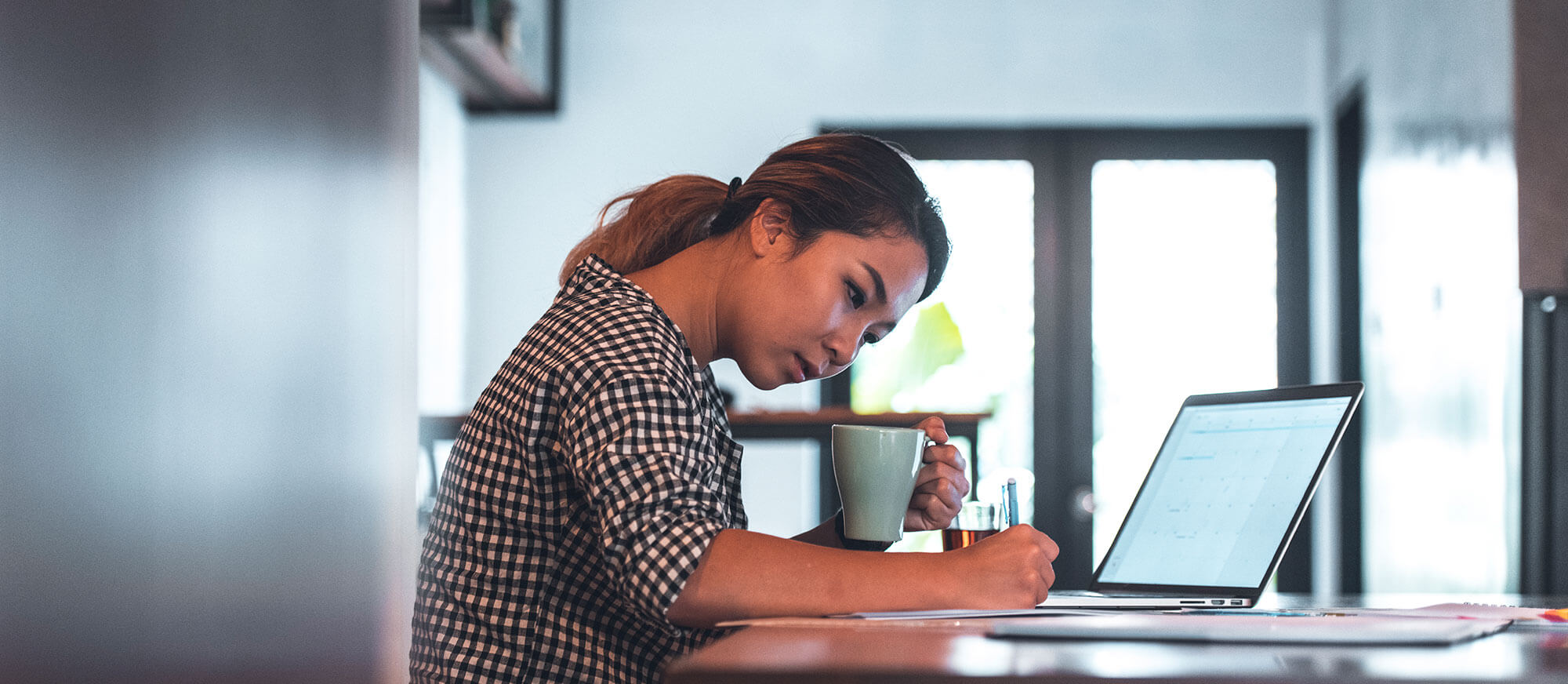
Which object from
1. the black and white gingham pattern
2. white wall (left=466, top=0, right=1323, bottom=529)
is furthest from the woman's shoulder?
white wall (left=466, top=0, right=1323, bottom=529)

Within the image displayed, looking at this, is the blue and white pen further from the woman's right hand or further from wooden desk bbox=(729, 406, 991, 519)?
wooden desk bbox=(729, 406, 991, 519)

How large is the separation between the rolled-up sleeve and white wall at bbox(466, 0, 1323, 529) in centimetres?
323

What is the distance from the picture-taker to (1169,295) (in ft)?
13.7

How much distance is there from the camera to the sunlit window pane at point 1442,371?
2.26 meters

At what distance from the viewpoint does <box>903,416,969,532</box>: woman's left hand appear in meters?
1.17

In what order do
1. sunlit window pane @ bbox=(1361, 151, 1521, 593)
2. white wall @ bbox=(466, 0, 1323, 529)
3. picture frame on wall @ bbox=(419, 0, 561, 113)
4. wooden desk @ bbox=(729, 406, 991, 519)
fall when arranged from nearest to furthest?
sunlit window pane @ bbox=(1361, 151, 1521, 593) < wooden desk @ bbox=(729, 406, 991, 519) < picture frame on wall @ bbox=(419, 0, 561, 113) < white wall @ bbox=(466, 0, 1323, 529)

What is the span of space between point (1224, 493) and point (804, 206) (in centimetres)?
46

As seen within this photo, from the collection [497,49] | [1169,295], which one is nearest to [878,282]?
[497,49]

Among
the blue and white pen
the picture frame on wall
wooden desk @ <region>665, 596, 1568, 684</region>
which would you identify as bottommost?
wooden desk @ <region>665, 596, 1568, 684</region>

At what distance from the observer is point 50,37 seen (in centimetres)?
89

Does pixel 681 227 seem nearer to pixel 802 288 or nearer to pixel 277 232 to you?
pixel 802 288

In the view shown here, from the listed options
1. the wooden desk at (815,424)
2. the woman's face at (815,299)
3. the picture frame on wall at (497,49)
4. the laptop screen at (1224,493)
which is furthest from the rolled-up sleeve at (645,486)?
the picture frame on wall at (497,49)

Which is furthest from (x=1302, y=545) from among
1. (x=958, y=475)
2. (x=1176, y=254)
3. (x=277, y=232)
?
(x=277, y=232)

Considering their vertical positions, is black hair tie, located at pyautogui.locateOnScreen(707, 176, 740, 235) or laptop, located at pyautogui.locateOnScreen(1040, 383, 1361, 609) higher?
black hair tie, located at pyautogui.locateOnScreen(707, 176, 740, 235)
